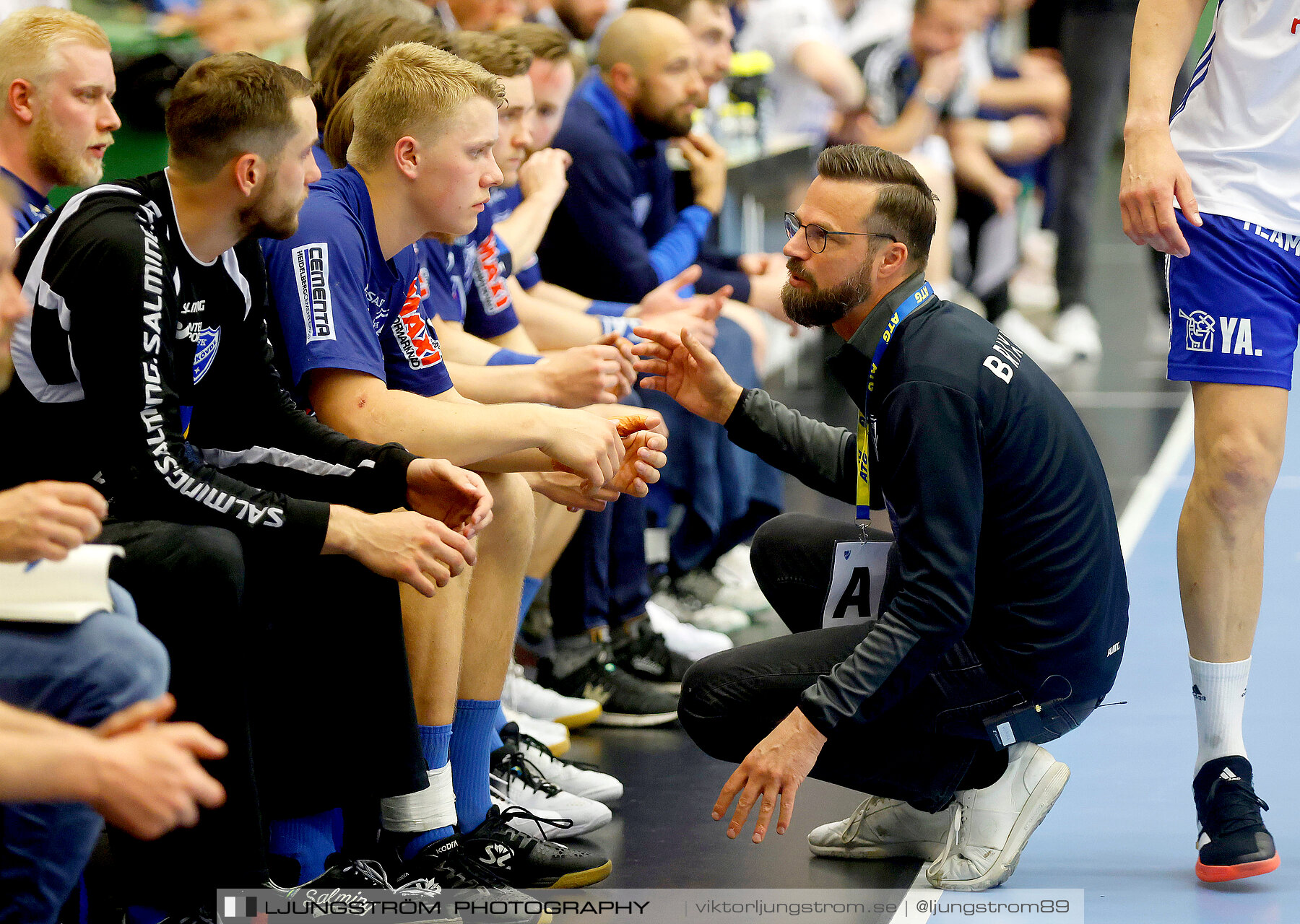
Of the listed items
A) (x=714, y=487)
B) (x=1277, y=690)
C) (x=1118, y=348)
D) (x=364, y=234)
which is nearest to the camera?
(x=364, y=234)

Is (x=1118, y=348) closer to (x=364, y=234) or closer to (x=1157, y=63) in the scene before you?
(x=1157, y=63)

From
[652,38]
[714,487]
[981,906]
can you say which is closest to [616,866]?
[981,906]

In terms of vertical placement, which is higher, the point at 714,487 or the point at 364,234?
the point at 364,234

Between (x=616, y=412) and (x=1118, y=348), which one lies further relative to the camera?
(x=1118, y=348)

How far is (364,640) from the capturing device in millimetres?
2346

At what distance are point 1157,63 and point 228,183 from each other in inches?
64.1

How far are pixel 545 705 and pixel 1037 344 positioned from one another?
5035mm

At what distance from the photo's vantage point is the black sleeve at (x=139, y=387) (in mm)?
2119

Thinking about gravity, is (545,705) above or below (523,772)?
below

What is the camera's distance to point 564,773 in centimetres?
304

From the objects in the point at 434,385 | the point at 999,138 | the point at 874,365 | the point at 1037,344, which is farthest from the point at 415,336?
the point at 999,138

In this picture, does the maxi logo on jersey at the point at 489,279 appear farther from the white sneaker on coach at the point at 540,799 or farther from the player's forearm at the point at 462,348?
the white sneaker on coach at the point at 540,799

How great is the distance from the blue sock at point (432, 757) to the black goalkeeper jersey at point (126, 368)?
44 centimetres

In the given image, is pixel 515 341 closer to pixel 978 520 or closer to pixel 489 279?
pixel 489 279
